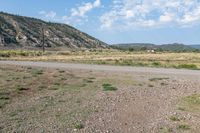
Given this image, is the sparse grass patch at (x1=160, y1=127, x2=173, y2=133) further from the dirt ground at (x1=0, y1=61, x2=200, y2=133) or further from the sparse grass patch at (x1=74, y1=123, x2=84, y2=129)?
the sparse grass patch at (x1=74, y1=123, x2=84, y2=129)

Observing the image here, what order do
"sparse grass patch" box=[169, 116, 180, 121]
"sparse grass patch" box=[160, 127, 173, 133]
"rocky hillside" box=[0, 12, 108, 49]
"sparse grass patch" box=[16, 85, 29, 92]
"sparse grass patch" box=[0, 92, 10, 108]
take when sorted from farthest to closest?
"rocky hillside" box=[0, 12, 108, 49]
"sparse grass patch" box=[16, 85, 29, 92]
"sparse grass patch" box=[0, 92, 10, 108]
"sparse grass patch" box=[169, 116, 180, 121]
"sparse grass patch" box=[160, 127, 173, 133]

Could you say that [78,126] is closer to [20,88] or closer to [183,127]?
[183,127]

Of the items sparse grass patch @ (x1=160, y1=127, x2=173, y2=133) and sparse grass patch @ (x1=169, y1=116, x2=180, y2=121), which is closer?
sparse grass patch @ (x1=160, y1=127, x2=173, y2=133)

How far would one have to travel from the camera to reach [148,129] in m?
12.7

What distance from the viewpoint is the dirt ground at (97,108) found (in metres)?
12.8

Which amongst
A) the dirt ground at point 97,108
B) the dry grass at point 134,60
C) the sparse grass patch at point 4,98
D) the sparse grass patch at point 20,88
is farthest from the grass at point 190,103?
the dry grass at point 134,60

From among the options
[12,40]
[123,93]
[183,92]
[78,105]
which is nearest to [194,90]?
[183,92]

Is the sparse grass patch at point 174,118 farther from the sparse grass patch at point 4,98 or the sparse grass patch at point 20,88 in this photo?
the sparse grass patch at point 20,88

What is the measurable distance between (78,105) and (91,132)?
4.45 metres

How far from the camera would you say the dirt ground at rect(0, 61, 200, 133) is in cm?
1278

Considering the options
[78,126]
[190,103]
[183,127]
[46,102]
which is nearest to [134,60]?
[190,103]

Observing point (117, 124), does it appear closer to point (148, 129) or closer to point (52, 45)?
point (148, 129)

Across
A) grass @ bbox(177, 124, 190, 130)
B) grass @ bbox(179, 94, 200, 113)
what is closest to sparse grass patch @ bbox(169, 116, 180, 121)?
grass @ bbox(177, 124, 190, 130)

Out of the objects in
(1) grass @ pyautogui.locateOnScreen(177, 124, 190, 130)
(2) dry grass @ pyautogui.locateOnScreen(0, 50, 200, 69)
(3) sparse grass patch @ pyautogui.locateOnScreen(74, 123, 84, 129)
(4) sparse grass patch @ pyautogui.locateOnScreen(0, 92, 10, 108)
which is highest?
(4) sparse grass patch @ pyautogui.locateOnScreen(0, 92, 10, 108)
